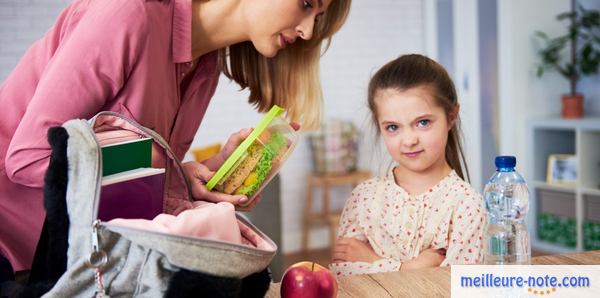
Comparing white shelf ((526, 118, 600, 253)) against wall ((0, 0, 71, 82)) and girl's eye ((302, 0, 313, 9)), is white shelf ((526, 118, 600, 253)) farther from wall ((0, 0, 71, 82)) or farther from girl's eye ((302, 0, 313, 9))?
wall ((0, 0, 71, 82))

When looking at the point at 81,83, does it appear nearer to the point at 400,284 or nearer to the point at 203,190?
the point at 203,190

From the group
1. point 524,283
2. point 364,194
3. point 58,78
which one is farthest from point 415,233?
point 58,78

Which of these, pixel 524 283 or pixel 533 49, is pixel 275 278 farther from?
pixel 533 49

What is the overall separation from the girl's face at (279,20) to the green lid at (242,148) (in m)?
0.35

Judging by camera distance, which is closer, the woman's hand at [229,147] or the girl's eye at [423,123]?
the woman's hand at [229,147]

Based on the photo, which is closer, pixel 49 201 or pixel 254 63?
pixel 49 201

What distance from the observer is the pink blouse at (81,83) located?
43.4 inches

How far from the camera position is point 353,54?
5246 millimetres

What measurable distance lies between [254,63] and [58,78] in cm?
73

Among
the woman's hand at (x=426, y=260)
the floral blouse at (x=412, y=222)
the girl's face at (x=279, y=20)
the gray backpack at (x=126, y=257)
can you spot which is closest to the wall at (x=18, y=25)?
the girl's face at (x=279, y=20)

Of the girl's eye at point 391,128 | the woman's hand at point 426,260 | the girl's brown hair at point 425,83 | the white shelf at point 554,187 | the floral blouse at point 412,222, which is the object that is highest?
the girl's brown hair at point 425,83

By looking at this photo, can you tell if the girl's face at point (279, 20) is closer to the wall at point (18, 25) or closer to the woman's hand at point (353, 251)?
the woman's hand at point (353, 251)

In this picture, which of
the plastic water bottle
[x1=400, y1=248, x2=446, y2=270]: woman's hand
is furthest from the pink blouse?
the plastic water bottle

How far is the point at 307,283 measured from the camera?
40.8 inches
